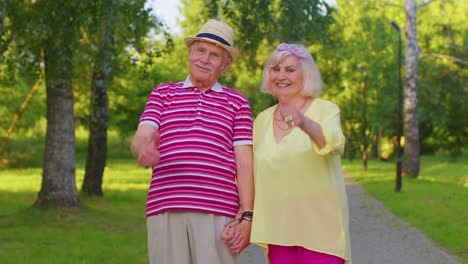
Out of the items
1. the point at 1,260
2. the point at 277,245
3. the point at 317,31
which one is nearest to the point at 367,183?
the point at 317,31

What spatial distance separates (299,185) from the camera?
4.25 meters

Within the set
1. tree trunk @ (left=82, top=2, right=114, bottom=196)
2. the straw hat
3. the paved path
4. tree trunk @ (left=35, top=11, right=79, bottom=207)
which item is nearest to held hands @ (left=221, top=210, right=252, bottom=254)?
the straw hat

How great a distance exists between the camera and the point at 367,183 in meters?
28.8

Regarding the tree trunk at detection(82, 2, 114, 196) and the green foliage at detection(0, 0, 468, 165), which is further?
the green foliage at detection(0, 0, 468, 165)

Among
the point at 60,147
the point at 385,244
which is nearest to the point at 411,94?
the point at 60,147

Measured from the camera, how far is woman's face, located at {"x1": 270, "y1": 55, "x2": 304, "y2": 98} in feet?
14.3

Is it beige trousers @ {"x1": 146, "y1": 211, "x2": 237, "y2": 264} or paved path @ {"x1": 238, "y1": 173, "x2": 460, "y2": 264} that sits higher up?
beige trousers @ {"x1": 146, "y1": 211, "x2": 237, "y2": 264}

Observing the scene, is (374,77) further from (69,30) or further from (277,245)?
(277,245)

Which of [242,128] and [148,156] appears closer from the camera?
[148,156]

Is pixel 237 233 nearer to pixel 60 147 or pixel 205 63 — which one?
pixel 205 63

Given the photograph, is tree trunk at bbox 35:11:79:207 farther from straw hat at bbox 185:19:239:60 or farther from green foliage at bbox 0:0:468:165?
green foliage at bbox 0:0:468:165

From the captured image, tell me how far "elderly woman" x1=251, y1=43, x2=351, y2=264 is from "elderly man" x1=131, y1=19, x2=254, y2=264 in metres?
0.12

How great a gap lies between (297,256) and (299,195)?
13.8 inches

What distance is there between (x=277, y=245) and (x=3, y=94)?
3656cm
